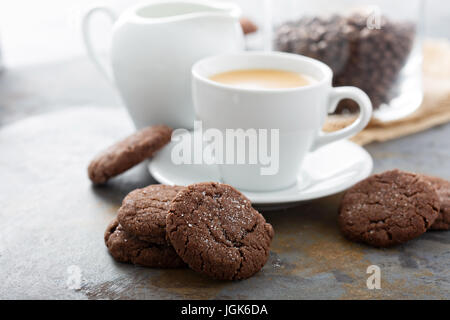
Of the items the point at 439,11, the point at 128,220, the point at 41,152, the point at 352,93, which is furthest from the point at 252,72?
the point at 439,11

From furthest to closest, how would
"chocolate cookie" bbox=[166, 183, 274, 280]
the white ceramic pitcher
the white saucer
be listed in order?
1. the white ceramic pitcher
2. the white saucer
3. "chocolate cookie" bbox=[166, 183, 274, 280]

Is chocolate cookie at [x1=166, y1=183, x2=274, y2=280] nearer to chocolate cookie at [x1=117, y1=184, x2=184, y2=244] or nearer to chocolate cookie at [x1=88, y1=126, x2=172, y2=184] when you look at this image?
chocolate cookie at [x1=117, y1=184, x2=184, y2=244]

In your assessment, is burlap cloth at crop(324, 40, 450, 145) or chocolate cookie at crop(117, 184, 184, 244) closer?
chocolate cookie at crop(117, 184, 184, 244)

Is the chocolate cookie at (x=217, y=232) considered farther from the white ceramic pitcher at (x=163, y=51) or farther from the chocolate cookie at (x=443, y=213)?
the white ceramic pitcher at (x=163, y=51)

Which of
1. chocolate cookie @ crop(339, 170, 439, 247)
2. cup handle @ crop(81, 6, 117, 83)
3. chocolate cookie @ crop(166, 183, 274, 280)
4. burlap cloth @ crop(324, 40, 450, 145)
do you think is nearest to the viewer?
chocolate cookie @ crop(166, 183, 274, 280)

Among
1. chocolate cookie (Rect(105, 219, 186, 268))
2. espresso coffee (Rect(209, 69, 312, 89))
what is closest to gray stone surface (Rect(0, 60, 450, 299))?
chocolate cookie (Rect(105, 219, 186, 268))
